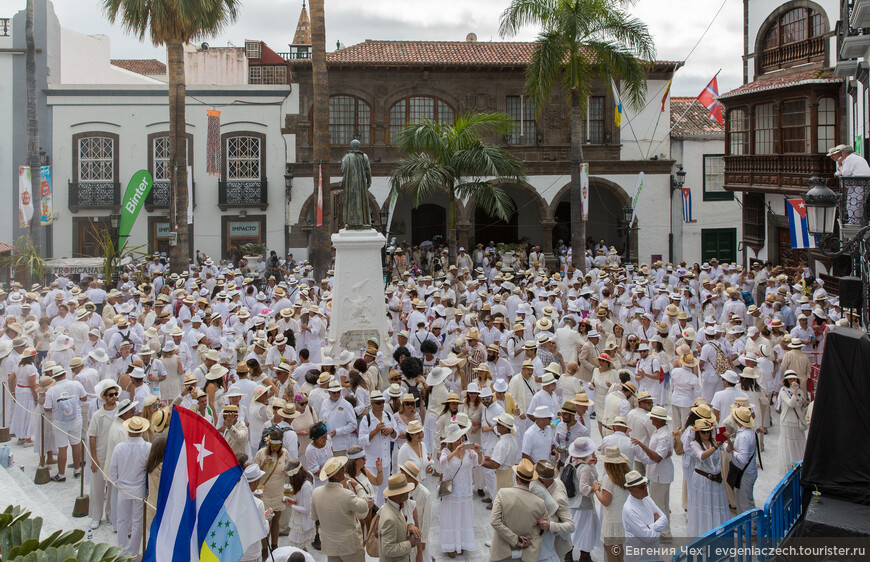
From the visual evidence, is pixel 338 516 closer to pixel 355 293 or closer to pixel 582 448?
pixel 582 448

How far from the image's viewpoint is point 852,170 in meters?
9.83

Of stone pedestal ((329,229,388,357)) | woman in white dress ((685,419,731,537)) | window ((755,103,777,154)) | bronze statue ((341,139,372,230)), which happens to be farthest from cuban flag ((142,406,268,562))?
window ((755,103,777,154))

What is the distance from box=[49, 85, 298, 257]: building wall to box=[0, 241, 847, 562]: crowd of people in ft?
50.1

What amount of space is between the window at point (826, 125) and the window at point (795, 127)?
0.34 metres

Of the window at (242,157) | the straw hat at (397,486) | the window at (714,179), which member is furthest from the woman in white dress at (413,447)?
the window at (714,179)

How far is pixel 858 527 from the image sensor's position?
598 centimetres

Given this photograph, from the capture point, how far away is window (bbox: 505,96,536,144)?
31828 millimetres

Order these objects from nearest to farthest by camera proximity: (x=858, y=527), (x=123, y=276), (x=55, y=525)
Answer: (x=858, y=527) → (x=55, y=525) → (x=123, y=276)

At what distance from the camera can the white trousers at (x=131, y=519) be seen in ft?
28.3

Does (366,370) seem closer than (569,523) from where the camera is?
No

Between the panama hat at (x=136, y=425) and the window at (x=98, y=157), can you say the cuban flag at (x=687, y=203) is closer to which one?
the window at (x=98, y=157)

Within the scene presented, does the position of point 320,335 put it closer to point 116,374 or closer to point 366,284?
point 366,284

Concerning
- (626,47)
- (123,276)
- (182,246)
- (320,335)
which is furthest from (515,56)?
(320,335)

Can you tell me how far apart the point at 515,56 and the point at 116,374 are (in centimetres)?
2338
